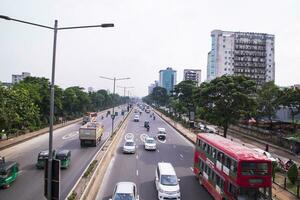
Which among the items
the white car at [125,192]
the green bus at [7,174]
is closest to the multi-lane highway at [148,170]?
the white car at [125,192]

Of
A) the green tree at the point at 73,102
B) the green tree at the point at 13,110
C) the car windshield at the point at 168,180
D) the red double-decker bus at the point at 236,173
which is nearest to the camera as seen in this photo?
the red double-decker bus at the point at 236,173

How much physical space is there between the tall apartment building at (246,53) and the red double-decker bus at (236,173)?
113m

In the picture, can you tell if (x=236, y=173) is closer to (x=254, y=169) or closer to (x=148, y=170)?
(x=254, y=169)

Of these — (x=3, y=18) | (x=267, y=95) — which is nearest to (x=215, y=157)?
(x=3, y=18)

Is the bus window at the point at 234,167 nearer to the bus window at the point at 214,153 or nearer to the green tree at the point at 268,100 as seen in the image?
the bus window at the point at 214,153

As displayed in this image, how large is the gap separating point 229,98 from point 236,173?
76.8ft

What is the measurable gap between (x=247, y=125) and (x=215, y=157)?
50944mm

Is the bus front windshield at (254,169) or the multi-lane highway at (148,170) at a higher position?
the bus front windshield at (254,169)

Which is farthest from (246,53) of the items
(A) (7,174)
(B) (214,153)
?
(A) (7,174)

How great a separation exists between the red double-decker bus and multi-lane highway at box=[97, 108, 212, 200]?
215 centimetres

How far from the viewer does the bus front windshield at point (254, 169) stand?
15.3 m

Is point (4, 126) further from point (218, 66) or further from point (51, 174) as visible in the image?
point (218, 66)

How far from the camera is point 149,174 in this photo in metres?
25.7

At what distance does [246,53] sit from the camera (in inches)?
5049
